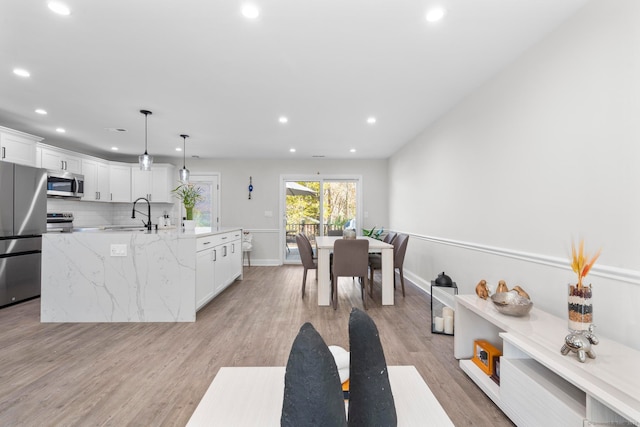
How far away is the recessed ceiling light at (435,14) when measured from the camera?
74.1 inches

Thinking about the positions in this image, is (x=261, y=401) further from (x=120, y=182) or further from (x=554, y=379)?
(x=120, y=182)

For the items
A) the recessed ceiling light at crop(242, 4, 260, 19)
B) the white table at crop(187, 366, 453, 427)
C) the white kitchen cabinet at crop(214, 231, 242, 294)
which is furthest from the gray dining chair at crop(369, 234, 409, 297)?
the recessed ceiling light at crop(242, 4, 260, 19)

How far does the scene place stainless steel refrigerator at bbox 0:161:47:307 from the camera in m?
3.68

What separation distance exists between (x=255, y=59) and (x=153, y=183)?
485cm

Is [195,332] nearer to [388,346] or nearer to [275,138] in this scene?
[388,346]

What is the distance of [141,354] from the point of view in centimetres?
236

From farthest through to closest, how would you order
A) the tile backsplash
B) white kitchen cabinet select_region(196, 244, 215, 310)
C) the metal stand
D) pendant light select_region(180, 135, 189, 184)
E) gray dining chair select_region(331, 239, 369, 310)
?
the tile backsplash, pendant light select_region(180, 135, 189, 184), gray dining chair select_region(331, 239, 369, 310), the metal stand, white kitchen cabinet select_region(196, 244, 215, 310)

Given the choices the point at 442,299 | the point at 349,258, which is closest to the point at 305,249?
the point at 349,258

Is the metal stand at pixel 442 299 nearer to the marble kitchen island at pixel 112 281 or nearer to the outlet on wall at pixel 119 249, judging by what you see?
the marble kitchen island at pixel 112 281

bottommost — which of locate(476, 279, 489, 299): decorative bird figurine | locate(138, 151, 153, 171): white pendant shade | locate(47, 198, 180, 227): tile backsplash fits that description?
locate(476, 279, 489, 299): decorative bird figurine

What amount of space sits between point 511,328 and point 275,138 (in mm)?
4252

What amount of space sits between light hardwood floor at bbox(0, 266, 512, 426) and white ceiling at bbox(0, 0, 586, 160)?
243cm

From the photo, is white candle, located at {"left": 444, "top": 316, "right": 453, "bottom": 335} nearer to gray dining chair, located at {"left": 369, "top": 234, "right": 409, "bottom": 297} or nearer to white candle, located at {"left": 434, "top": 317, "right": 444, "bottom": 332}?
white candle, located at {"left": 434, "top": 317, "right": 444, "bottom": 332}

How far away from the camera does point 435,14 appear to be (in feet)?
6.29
